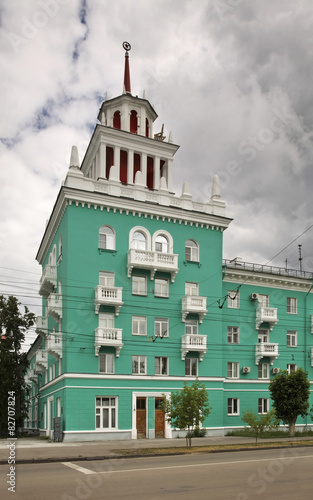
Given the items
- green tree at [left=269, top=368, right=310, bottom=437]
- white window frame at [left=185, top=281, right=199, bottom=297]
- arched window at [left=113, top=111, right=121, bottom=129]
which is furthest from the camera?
arched window at [left=113, top=111, right=121, bottom=129]

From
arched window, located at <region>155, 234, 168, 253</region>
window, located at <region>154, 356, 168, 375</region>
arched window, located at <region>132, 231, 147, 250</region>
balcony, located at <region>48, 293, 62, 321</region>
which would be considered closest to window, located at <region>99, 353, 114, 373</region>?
window, located at <region>154, 356, 168, 375</region>

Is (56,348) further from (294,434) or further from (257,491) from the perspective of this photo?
(257,491)

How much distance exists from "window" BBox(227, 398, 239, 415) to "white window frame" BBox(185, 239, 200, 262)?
11.3m

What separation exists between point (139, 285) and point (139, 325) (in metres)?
2.78

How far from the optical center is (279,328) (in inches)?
1725

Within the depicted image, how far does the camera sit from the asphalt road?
39.5ft

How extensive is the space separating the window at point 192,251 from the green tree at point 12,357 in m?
15.0

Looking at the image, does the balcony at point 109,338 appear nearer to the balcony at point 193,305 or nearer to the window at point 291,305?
the balcony at point 193,305

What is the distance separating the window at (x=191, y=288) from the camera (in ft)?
126

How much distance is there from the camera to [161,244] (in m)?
38.1

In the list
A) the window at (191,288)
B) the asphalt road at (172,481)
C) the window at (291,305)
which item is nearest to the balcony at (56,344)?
the window at (191,288)

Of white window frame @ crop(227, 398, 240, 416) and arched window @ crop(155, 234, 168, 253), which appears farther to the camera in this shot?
white window frame @ crop(227, 398, 240, 416)

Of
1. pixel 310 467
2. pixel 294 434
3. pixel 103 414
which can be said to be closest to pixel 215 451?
pixel 310 467

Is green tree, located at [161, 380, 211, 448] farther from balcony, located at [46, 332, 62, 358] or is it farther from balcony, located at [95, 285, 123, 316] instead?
balcony, located at [46, 332, 62, 358]
